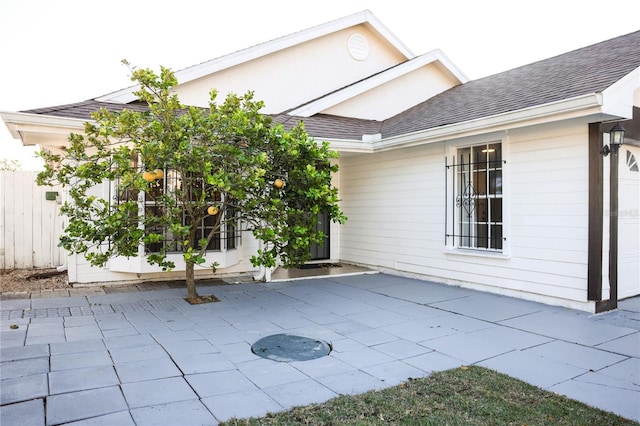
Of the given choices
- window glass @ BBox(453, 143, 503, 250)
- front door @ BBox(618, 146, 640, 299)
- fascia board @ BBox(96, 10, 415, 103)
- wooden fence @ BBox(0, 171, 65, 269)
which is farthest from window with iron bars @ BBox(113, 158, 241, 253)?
front door @ BBox(618, 146, 640, 299)

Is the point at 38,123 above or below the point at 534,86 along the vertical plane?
below

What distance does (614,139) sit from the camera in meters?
5.62

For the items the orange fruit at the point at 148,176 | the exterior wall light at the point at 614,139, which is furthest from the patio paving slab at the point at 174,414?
the exterior wall light at the point at 614,139

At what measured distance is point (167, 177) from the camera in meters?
7.43

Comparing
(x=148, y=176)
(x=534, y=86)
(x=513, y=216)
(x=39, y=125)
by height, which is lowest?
(x=513, y=216)

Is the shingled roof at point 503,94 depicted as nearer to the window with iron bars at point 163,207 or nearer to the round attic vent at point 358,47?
the window with iron bars at point 163,207

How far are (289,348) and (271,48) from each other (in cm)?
774

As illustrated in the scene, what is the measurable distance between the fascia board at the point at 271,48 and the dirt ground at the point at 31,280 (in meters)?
3.47

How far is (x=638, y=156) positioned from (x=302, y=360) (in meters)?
6.29

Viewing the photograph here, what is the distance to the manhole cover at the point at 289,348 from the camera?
13.6 feet

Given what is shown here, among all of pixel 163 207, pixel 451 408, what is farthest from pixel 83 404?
pixel 163 207

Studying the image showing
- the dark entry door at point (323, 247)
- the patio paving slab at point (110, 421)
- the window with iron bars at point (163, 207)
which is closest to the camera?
the patio paving slab at point (110, 421)

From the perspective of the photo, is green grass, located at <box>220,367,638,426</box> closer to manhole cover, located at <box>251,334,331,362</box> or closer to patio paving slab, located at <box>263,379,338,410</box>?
patio paving slab, located at <box>263,379,338,410</box>

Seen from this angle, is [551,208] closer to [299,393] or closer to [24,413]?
[299,393]
